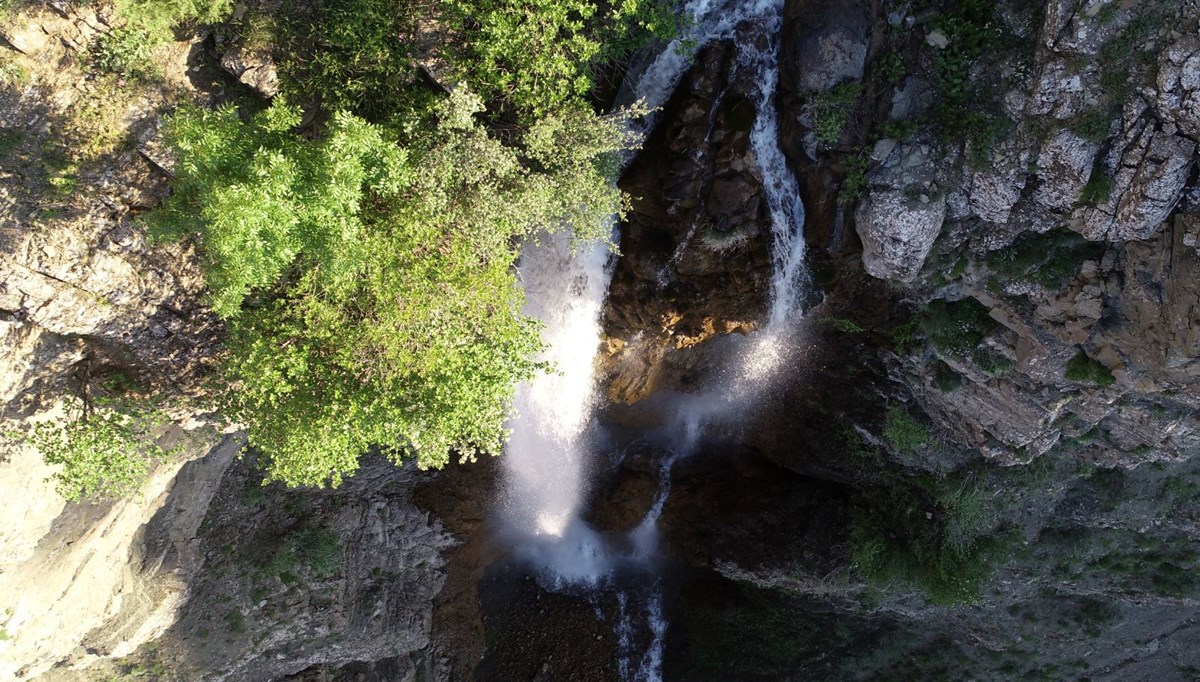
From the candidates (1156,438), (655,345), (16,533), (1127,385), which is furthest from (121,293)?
(1156,438)

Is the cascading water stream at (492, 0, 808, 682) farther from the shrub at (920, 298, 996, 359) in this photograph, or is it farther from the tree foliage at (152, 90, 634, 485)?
the shrub at (920, 298, 996, 359)

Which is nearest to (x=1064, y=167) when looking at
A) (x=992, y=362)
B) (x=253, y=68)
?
(x=992, y=362)

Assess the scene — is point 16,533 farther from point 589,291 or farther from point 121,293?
point 589,291

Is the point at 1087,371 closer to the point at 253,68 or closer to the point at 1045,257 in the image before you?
the point at 1045,257

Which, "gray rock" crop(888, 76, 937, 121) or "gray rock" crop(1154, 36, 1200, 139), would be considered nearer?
"gray rock" crop(1154, 36, 1200, 139)

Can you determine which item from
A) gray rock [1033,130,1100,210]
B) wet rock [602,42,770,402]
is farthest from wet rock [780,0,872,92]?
gray rock [1033,130,1100,210]

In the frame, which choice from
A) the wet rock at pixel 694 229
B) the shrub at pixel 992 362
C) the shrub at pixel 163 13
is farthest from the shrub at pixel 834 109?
the shrub at pixel 163 13
